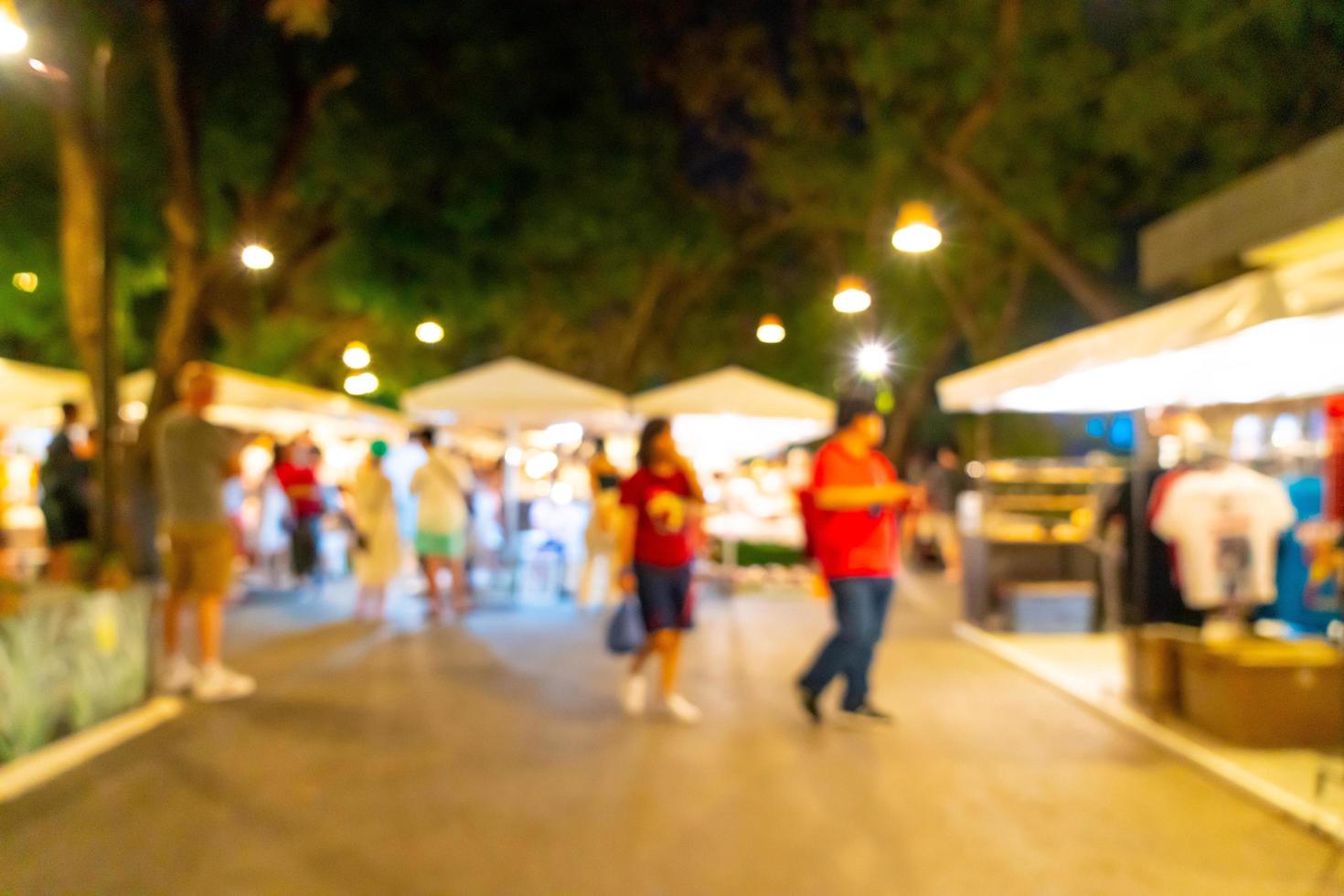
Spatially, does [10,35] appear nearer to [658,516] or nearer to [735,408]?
[658,516]

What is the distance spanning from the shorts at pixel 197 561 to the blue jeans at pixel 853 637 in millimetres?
3836

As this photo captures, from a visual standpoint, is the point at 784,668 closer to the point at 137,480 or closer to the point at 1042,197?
the point at 137,480

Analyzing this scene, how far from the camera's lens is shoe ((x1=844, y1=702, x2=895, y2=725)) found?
23.6 ft

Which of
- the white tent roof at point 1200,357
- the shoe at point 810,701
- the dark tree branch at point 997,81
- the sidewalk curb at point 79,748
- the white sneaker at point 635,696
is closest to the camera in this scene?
the white tent roof at point 1200,357

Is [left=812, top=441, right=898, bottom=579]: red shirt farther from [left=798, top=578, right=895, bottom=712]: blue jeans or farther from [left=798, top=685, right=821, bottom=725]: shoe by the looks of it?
[left=798, top=685, right=821, bottom=725]: shoe

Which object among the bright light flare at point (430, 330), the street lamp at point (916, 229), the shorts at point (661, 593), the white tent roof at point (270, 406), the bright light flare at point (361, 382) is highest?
the bright light flare at point (430, 330)

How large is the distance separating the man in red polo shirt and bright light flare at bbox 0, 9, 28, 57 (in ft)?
15.3

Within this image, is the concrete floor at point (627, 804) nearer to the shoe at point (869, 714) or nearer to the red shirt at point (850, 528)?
the shoe at point (869, 714)

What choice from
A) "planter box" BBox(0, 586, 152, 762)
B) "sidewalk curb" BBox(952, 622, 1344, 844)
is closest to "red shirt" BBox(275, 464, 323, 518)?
"planter box" BBox(0, 586, 152, 762)

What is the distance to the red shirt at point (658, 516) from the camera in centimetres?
728

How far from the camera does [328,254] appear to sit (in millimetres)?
19781

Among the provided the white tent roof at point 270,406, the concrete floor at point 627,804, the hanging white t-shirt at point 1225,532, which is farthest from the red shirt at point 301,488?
the hanging white t-shirt at point 1225,532

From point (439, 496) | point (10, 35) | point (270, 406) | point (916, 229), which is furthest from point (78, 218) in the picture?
point (916, 229)

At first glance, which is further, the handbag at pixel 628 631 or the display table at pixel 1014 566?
the display table at pixel 1014 566
